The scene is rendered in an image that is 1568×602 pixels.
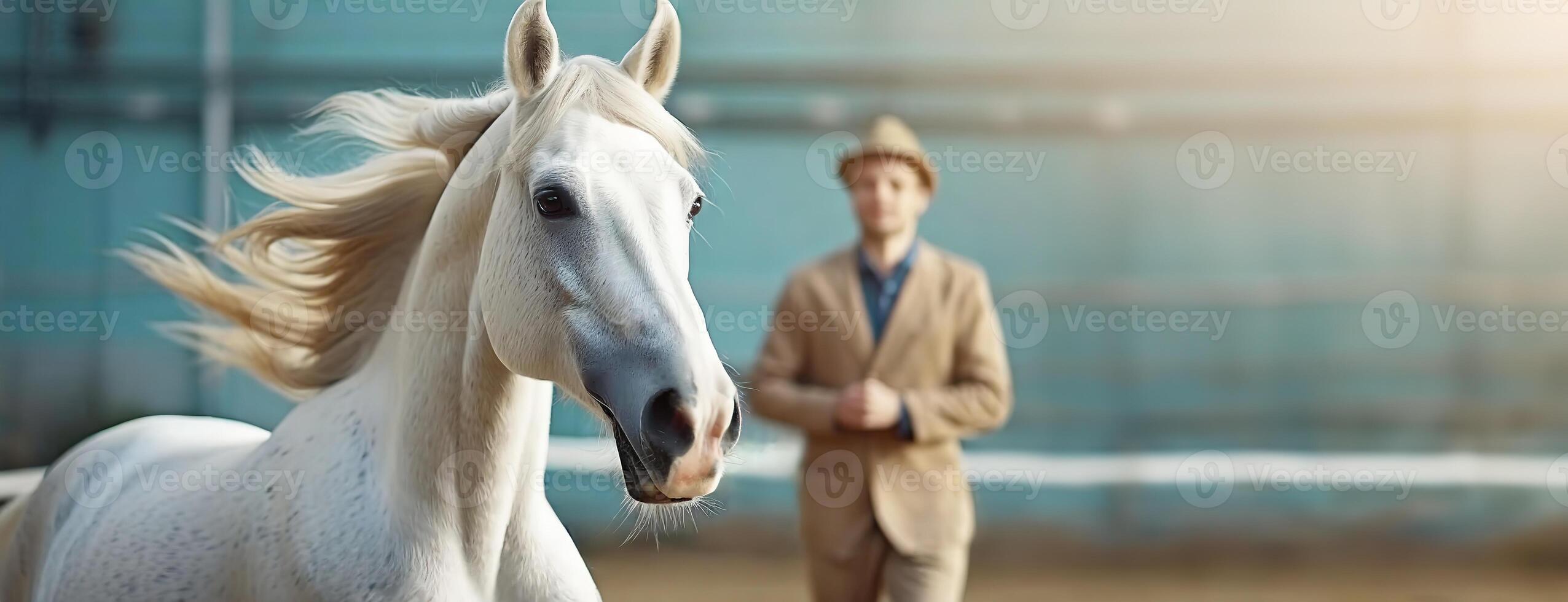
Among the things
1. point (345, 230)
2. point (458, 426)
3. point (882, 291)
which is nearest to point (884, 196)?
point (882, 291)

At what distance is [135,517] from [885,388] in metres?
1.40

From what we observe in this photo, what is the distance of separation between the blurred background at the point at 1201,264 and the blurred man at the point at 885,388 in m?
2.47

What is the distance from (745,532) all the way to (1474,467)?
3.45 metres

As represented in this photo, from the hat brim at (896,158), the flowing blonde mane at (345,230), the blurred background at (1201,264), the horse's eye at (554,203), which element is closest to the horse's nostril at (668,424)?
the horse's eye at (554,203)

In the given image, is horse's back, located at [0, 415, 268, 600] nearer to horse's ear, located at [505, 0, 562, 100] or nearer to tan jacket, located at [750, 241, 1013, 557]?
horse's ear, located at [505, 0, 562, 100]

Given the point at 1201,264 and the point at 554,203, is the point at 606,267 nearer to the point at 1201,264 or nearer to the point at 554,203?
the point at 554,203

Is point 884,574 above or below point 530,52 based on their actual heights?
A: below

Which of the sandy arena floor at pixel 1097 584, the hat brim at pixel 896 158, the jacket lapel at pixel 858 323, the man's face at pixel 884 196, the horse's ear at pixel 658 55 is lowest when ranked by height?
the sandy arena floor at pixel 1097 584

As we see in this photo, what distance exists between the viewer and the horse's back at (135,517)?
1.42 metres

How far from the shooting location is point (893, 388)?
2.45 m

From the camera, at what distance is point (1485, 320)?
5312mm

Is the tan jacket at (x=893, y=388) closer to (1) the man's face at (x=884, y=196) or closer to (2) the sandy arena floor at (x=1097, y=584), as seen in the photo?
(1) the man's face at (x=884, y=196)

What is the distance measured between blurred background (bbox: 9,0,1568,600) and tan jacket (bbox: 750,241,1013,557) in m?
2.47

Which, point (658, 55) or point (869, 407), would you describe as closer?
point (658, 55)
